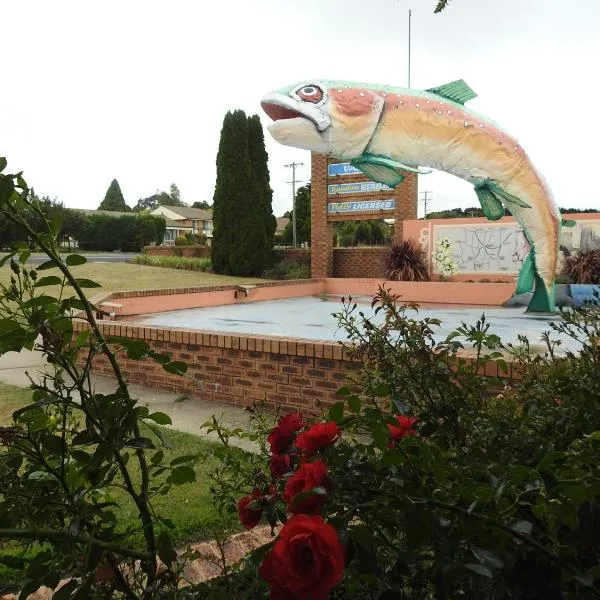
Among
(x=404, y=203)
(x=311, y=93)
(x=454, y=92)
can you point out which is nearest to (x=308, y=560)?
(x=311, y=93)

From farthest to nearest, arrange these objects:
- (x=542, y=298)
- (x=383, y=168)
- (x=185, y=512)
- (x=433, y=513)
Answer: (x=542, y=298), (x=383, y=168), (x=185, y=512), (x=433, y=513)

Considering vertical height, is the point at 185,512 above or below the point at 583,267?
below

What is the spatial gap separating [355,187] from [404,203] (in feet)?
5.55

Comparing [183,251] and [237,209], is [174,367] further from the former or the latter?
[183,251]

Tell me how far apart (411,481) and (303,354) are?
3.80 m

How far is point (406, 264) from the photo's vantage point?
17.4 m

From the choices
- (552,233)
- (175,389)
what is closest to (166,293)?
(175,389)

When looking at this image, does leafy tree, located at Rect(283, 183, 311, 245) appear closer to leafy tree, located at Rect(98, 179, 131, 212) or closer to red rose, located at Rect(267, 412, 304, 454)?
red rose, located at Rect(267, 412, 304, 454)

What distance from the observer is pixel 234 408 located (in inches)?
202

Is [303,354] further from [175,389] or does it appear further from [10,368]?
[10,368]

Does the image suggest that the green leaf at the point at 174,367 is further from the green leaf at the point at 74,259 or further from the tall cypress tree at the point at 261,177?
the tall cypress tree at the point at 261,177

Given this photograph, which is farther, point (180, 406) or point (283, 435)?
point (180, 406)

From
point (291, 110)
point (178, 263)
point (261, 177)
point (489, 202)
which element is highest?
point (261, 177)

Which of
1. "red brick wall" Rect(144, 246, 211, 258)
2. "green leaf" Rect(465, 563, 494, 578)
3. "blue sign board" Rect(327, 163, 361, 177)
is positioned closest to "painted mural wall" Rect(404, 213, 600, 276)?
"blue sign board" Rect(327, 163, 361, 177)
